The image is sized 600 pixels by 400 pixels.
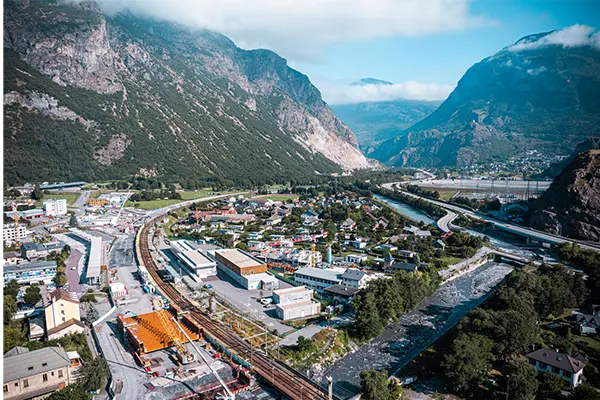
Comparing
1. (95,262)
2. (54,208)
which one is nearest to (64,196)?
(54,208)

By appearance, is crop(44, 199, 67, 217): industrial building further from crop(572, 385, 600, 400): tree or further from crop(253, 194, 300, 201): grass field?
crop(572, 385, 600, 400): tree

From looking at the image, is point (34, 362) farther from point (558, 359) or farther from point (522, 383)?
point (558, 359)

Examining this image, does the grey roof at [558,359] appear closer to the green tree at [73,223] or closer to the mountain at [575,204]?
the mountain at [575,204]

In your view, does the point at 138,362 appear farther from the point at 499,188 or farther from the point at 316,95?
the point at 316,95

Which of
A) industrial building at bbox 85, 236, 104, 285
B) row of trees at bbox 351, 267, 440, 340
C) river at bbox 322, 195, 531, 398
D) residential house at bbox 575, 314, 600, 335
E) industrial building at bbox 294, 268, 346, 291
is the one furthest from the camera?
industrial building at bbox 85, 236, 104, 285

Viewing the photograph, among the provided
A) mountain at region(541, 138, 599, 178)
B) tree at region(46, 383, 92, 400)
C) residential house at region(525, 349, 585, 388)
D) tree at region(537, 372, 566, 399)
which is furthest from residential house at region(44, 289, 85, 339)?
mountain at region(541, 138, 599, 178)

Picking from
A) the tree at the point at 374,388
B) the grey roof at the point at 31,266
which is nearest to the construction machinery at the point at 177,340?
the tree at the point at 374,388
